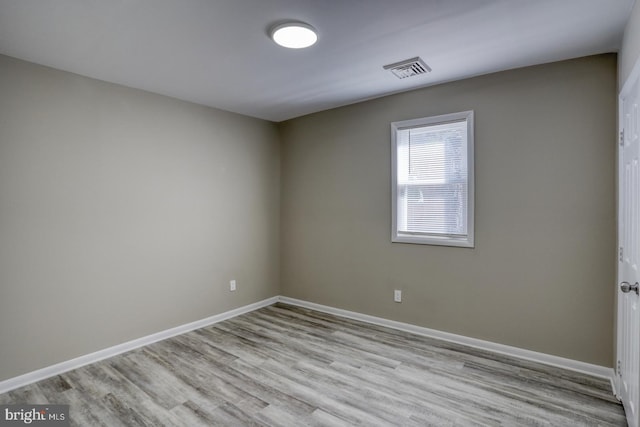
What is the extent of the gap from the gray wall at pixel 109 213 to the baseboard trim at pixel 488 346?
1.38 m

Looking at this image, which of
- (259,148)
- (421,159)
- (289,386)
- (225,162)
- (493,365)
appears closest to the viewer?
(289,386)

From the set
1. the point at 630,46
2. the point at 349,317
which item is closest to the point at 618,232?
the point at 630,46

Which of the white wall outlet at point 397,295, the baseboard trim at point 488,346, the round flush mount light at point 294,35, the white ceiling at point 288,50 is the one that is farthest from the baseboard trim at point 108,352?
the round flush mount light at point 294,35

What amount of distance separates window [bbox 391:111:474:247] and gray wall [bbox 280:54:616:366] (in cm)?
9

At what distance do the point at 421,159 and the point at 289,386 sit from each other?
2.45m

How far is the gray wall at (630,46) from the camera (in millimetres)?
1882

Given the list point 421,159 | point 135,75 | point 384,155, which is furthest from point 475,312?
point 135,75

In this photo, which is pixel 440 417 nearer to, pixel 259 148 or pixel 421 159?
pixel 421 159

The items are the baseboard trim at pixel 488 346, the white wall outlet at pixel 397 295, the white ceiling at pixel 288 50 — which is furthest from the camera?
the white wall outlet at pixel 397 295

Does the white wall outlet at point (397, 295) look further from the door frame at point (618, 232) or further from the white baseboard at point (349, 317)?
the door frame at point (618, 232)

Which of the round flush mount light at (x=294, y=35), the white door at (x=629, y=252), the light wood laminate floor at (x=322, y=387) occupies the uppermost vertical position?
the round flush mount light at (x=294, y=35)

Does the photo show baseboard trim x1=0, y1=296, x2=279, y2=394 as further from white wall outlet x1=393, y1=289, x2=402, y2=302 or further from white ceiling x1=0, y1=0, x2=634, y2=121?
white ceiling x1=0, y1=0, x2=634, y2=121

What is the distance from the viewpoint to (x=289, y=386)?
8.41 ft

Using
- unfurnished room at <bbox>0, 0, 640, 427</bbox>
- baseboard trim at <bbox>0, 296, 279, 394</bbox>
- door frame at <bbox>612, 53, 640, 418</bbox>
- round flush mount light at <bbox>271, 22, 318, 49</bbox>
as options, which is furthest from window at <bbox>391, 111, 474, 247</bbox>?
baseboard trim at <bbox>0, 296, 279, 394</bbox>
